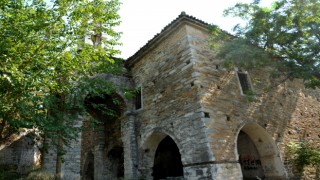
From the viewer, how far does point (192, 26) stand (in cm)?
967

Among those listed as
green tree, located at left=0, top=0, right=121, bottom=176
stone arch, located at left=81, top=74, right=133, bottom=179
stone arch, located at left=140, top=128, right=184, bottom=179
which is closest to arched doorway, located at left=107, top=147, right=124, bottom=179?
stone arch, located at left=81, top=74, right=133, bottom=179

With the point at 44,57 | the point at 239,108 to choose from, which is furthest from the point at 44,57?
the point at 239,108

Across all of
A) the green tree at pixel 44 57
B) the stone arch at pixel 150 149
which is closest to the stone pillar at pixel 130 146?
the stone arch at pixel 150 149

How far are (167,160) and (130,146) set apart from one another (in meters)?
1.97

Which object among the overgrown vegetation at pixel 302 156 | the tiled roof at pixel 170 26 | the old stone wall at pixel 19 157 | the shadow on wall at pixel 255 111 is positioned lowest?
the overgrown vegetation at pixel 302 156

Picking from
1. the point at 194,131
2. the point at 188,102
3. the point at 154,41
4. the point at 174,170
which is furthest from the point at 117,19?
the point at 174,170

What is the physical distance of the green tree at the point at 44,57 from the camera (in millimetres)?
5801

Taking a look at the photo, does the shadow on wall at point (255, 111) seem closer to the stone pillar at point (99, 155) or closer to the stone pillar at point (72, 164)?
the stone pillar at point (72, 164)

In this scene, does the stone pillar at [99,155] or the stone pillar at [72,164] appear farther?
the stone pillar at [99,155]

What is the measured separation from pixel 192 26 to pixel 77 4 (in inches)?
171

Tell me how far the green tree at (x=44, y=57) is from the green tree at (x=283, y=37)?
13.5 ft

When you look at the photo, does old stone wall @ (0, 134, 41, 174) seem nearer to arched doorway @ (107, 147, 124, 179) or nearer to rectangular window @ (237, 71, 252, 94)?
arched doorway @ (107, 147, 124, 179)

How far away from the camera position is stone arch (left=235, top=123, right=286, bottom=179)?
9547 mm

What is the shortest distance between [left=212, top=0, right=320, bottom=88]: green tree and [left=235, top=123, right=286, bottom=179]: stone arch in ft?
8.24
